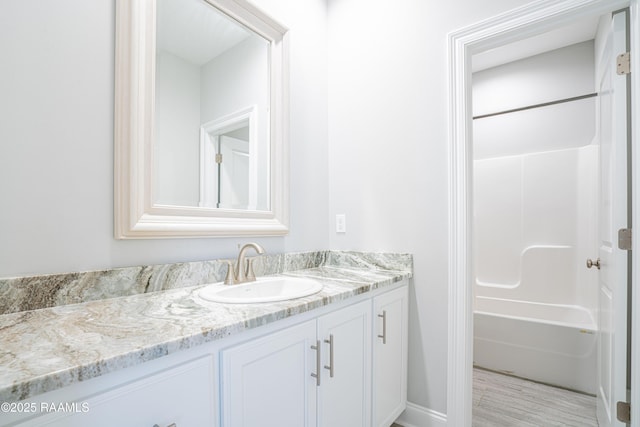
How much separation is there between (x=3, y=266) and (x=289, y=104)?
4.47ft

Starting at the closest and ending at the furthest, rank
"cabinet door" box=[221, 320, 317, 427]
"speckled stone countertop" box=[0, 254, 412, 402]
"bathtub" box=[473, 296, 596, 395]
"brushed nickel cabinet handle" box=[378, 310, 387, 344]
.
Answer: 1. "speckled stone countertop" box=[0, 254, 412, 402]
2. "cabinet door" box=[221, 320, 317, 427]
3. "brushed nickel cabinet handle" box=[378, 310, 387, 344]
4. "bathtub" box=[473, 296, 596, 395]

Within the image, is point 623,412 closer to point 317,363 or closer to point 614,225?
point 614,225

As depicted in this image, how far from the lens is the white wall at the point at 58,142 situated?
2.88 feet

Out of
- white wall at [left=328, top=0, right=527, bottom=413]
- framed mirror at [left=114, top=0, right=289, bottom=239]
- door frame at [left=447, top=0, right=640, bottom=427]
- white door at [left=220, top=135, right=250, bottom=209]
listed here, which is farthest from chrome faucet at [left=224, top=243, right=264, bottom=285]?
door frame at [left=447, top=0, right=640, bottom=427]

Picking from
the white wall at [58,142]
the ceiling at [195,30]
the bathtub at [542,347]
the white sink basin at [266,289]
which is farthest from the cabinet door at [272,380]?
the bathtub at [542,347]

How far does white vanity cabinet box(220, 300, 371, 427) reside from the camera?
32.3 inches

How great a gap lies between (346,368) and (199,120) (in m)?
1.19

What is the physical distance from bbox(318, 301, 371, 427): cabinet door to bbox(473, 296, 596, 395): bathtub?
150 centimetres

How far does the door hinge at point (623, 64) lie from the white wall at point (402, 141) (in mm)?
472

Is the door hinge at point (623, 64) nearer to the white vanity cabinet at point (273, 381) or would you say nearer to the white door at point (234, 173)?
the white vanity cabinet at point (273, 381)

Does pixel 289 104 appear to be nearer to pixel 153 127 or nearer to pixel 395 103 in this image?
pixel 395 103

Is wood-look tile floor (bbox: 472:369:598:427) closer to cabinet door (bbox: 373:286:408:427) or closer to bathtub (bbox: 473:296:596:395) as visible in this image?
bathtub (bbox: 473:296:596:395)

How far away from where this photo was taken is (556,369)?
2125 mm

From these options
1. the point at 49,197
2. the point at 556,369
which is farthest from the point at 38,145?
the point at 556,369
